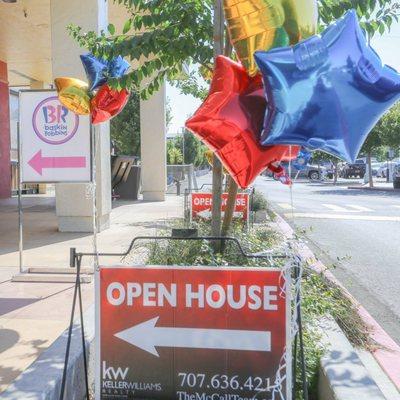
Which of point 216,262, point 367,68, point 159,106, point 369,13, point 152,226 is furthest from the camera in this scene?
point 159,106

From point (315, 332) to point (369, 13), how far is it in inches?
97.6

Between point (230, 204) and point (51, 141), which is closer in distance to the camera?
point (230, 204)

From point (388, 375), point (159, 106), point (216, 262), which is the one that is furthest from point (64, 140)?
point (159, 106)

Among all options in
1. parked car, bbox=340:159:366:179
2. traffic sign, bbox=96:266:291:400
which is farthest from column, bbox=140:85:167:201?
parked car, bbox=340:159:366:179

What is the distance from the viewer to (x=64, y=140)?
6281mm

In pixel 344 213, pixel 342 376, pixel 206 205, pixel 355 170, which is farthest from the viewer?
pixel 355 170

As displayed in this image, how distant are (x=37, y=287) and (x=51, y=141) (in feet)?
5.98

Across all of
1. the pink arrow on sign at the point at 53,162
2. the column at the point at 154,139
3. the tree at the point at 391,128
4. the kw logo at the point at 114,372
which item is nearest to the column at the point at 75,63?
the pink arrow on sign at the point at 53,162

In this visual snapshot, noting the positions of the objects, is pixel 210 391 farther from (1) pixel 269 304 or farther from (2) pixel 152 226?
(2) pixel 152 226

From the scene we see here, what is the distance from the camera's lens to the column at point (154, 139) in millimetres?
16812

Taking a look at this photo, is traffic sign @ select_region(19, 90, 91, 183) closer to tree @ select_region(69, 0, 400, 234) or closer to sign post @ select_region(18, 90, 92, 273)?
sign post @ select_region(18, 90, 92, 273)

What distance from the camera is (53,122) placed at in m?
6.22

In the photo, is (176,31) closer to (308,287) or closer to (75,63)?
(308,287)

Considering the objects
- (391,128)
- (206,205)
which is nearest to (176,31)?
(206,205)
